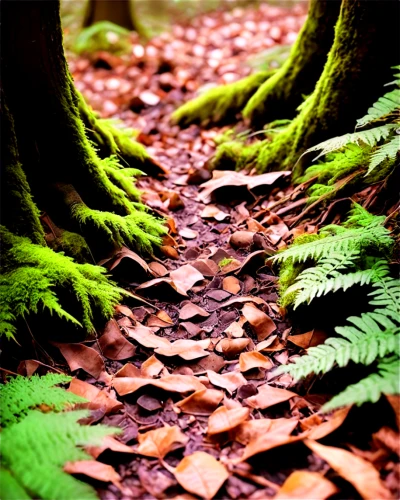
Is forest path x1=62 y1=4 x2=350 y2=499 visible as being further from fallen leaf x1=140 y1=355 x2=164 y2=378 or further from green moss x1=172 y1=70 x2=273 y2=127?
green moss x1=172 y1=70 x2=273 y2=127

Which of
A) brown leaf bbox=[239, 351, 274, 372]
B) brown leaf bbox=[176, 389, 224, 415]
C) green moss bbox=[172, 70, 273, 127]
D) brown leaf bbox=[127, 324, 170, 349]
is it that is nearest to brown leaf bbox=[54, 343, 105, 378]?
brown leaf bbox=[127, 324, 170, 349]

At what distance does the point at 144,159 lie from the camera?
4418 millimetres

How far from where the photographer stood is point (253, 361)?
2438 millimetres

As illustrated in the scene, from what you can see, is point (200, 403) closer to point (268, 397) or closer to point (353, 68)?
point (268, 397)

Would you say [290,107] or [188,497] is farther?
[290,107]

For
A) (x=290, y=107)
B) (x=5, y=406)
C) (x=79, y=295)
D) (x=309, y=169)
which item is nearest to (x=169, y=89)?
(x=290, y=107)

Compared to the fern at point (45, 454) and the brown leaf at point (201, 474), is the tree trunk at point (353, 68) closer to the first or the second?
the brown leaf at point (201, 474)

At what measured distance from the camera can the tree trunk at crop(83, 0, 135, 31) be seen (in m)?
9.66

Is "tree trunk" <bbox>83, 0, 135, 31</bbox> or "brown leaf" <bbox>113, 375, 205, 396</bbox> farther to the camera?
"tree trunk" <bbox>83, 0, 135, 31</bbox>

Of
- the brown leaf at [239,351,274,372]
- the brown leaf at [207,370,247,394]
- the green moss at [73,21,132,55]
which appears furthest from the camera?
the green moss at [73,21,132,55]

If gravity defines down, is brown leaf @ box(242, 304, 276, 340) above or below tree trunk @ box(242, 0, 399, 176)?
below

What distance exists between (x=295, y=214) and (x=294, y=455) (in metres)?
2.06

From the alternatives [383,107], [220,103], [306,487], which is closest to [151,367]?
[306,487]

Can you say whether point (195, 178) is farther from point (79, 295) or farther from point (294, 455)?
point (294, 455)
